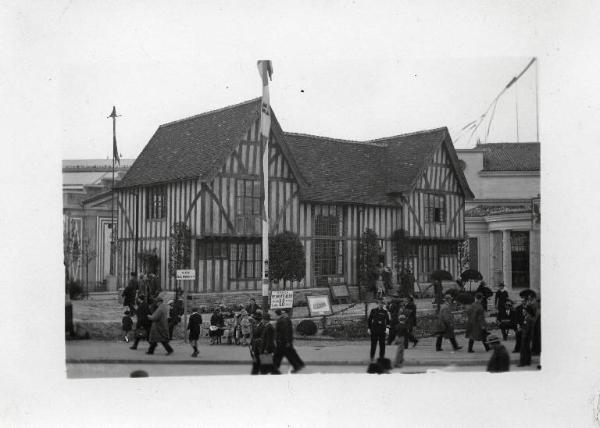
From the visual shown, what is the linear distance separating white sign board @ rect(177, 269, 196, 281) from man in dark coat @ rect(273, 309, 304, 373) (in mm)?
1259

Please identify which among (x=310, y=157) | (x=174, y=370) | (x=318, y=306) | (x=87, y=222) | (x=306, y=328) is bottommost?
(x=174, y=370)

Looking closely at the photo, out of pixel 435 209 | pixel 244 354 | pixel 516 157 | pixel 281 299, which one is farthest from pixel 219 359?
pixel 516 157

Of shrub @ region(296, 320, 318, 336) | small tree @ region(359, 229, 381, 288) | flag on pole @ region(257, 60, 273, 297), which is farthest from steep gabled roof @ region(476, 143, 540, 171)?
shrub @ region(296, 320, 318, 336)

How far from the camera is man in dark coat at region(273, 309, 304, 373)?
909 cm

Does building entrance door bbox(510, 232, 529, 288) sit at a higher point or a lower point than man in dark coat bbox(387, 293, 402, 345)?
higher

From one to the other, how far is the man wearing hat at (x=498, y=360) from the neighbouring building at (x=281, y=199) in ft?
3.72

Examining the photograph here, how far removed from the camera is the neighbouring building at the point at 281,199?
9.50m

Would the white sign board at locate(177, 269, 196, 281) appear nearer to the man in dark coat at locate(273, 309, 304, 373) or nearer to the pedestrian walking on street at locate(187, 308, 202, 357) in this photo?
the pedestrian walking on street at locate(187, 308, 202, 357)

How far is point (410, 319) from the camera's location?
381 inches

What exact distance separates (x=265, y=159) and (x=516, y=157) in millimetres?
3375

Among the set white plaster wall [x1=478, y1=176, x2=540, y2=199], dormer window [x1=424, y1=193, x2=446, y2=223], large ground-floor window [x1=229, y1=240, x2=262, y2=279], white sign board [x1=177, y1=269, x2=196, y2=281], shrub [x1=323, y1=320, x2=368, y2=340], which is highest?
white plaster wall [x1=478, y1=176, x2=540, y2=199]

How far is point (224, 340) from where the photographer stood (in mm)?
9484

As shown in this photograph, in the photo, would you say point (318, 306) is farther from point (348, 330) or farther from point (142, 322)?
point (142, 322)

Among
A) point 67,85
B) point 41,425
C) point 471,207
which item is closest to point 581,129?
point 471,207
